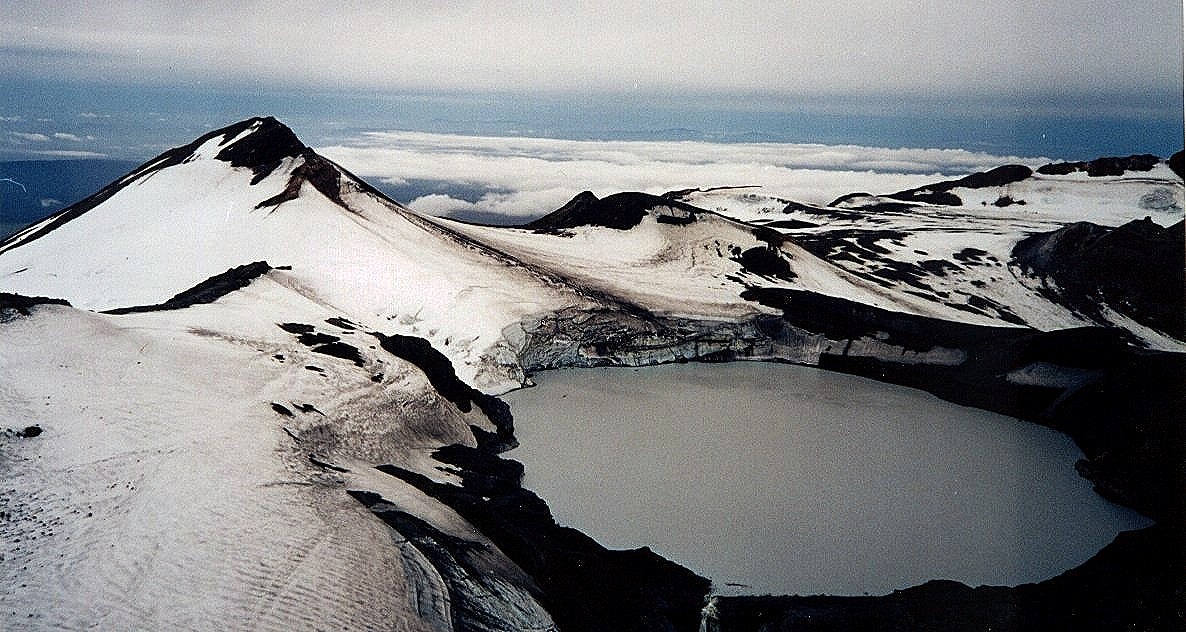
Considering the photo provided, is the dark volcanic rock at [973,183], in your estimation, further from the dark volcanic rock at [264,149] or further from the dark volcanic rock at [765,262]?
the dark volcanic rock at [264,149]

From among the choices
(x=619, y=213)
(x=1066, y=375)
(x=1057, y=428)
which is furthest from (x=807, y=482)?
(x=619, y=213)

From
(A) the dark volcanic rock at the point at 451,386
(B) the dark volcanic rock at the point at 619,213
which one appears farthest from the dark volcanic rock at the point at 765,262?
(A) the dark volcanic rock at the point at 451,386

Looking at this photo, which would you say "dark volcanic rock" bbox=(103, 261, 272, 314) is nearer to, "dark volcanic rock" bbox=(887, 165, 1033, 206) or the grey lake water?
the grey lake water

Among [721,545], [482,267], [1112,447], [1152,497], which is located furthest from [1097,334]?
[482,267]

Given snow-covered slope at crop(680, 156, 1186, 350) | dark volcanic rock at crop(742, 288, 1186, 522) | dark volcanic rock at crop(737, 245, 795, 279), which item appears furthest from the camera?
snow-covered slope at crop(680, 156, 1186, 350)

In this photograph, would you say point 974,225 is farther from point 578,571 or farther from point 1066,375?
point 578,571

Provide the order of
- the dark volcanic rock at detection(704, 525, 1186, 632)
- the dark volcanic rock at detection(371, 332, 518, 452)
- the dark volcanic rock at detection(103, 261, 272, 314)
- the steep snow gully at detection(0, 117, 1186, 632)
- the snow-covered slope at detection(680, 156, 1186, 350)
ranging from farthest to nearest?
the snow-covered slope at detection(680, 156, 1186, 350)
the dark volcanic rock at detection(103, 261, 272, 314)
the dark volcanic rock at detection(371, 332, 518, 452)
the dark volcanic rock at detection(704, 525, 1186, 632)
the steep snow gully at detection(0, 117, 1186, 632)

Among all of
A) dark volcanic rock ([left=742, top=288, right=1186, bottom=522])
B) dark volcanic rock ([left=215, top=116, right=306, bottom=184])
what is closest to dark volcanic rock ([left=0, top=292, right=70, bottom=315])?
dark volcanic rock ([left=215, top=116, right=306, bottom=184])
